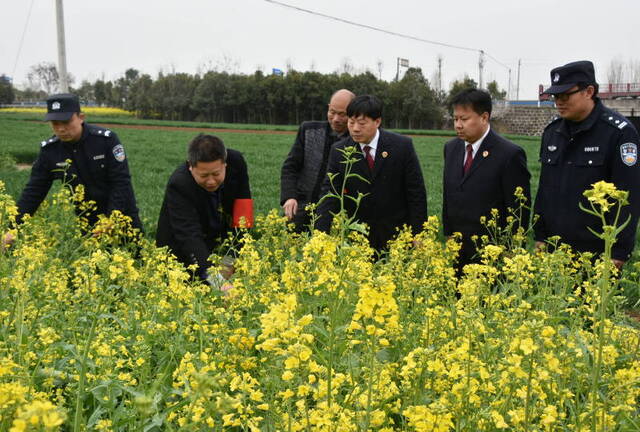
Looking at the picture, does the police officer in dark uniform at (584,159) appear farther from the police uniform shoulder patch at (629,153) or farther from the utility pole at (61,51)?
the utility pole at (61,51)

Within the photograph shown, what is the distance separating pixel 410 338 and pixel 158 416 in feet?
3.98

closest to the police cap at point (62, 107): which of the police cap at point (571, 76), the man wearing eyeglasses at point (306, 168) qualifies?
the man wearing eyeglasses at point (306, 168)

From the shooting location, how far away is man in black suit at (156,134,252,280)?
4.04 metres

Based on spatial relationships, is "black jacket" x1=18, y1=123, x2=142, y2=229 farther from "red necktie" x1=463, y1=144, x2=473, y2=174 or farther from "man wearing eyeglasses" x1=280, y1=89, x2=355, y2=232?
"red necktie" x1=463, y1=144, x2=473, y2=174

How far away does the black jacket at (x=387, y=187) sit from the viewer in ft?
15.6

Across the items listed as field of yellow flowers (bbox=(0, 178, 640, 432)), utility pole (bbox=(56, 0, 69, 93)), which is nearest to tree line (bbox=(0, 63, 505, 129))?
utility pole (bbox=(56, 0, 69, 93))

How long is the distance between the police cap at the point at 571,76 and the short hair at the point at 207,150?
89.6 inches

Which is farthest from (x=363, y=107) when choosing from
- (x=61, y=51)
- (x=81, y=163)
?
(x=61, y=51)

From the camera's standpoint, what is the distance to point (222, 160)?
4.09m

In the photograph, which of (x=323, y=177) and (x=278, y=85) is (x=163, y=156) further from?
(x=278, y=85)

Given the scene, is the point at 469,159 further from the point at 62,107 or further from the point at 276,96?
the point at 276,96

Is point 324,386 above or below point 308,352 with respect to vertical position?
below

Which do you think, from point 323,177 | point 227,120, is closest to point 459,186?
point 323,177

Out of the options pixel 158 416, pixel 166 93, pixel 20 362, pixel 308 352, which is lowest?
pixel 158 416
